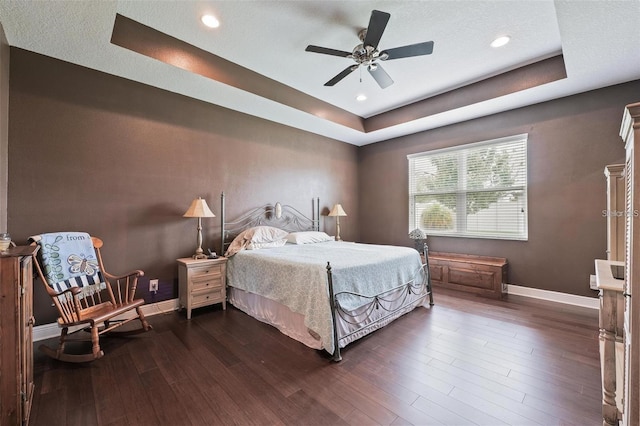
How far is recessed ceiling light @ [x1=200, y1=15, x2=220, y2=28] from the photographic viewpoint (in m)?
2.47

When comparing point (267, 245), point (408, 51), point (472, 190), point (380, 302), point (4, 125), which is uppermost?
point (408, 51)

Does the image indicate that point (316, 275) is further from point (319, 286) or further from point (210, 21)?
point (210, 21)

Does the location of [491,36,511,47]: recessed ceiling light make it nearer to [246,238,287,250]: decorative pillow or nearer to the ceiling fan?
the ceiling fan

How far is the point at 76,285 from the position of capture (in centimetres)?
247

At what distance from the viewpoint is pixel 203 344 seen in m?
2.48

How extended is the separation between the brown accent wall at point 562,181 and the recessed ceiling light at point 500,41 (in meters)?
1.50

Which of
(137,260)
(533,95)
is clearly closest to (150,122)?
(137,260)

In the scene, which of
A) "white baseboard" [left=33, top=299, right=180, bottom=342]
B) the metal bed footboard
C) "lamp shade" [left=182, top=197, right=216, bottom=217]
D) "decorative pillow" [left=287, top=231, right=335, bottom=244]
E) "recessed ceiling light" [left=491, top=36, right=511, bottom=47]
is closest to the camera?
the metal bed footboard

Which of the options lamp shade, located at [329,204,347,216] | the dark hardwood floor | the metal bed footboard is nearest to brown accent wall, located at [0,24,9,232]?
the dark hardwood floor

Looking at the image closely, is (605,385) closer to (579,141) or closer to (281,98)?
(579,141)

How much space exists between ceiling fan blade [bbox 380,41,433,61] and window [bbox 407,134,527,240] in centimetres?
250

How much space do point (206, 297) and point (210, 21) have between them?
3.00 m

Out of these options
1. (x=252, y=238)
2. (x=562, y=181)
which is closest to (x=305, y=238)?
(x=252, y=238)

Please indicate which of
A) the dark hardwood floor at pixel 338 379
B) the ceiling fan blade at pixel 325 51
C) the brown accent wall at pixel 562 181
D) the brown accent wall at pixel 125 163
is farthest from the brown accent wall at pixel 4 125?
the brown accent wall at pixel 562 181
